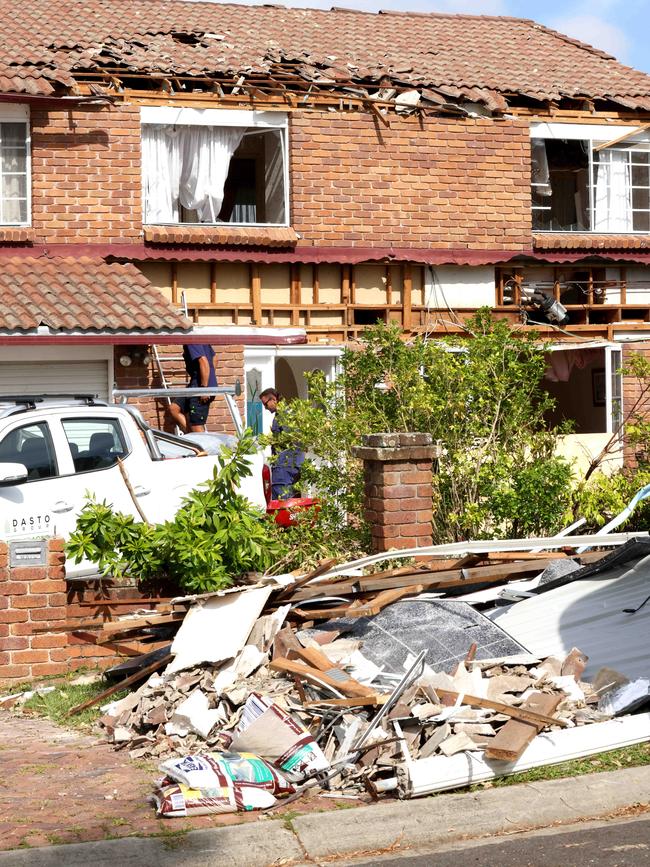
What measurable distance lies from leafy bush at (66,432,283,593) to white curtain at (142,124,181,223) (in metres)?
9.68

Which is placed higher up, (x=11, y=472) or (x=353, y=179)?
(x=353, y=179)

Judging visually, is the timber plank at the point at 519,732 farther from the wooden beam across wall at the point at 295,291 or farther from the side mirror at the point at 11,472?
the wooden beam across wall at the point at 295,291

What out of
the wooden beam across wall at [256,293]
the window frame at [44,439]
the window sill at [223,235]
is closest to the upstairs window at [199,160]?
the window sill at [223,235]

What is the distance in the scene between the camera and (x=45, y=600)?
8.94 meters

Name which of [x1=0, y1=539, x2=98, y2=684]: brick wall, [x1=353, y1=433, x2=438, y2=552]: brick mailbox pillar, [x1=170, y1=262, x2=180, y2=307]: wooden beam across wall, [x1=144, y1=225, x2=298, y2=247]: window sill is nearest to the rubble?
[x1=0, y1=539, x2=98, y2=684]: brick wall

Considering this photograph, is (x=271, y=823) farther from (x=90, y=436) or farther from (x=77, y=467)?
(x=90, y=436)

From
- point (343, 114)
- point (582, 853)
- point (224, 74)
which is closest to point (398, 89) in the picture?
point (343, 114)

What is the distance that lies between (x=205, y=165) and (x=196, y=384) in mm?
4001

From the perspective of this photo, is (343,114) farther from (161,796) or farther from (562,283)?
(161,796)

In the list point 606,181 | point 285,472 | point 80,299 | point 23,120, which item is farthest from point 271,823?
point 606,181

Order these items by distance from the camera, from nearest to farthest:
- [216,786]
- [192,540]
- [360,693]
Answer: [216,786], [360,693], [192,540]

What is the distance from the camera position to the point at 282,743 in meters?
6.45

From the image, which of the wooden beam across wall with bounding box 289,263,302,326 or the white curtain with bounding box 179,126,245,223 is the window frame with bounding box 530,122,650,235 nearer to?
the wooden beam across wall with bounding box 289,263,302,326

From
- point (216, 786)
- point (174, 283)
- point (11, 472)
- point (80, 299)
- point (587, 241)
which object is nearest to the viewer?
point (216, 786)
